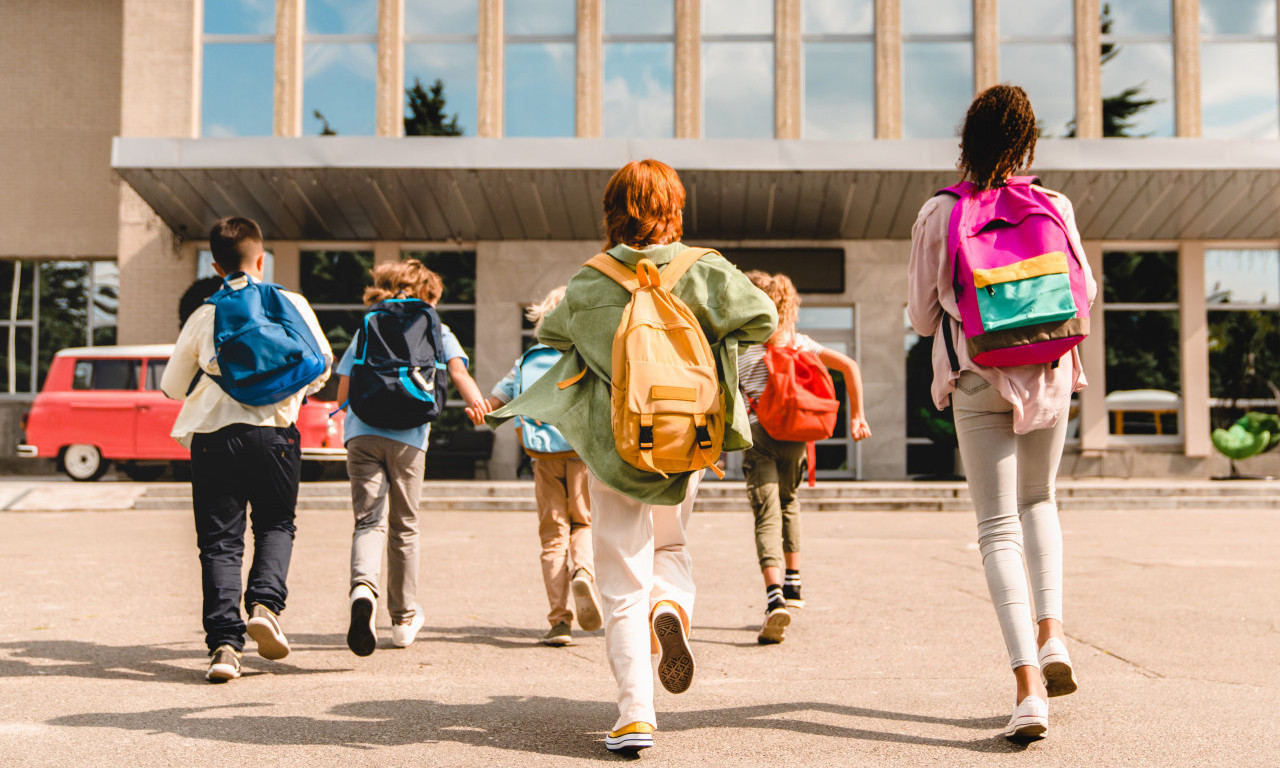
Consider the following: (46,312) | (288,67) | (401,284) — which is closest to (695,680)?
(401,284)

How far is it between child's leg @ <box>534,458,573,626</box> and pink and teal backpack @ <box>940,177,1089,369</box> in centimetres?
241

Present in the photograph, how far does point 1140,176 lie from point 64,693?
55.7 ft

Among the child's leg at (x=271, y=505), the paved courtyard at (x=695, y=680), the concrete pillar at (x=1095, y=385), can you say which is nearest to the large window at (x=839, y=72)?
the concrete pillar at (x=1095, y=385)

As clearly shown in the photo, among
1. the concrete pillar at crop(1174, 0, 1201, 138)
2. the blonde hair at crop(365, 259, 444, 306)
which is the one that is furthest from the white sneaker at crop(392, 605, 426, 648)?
the concrete pillar at crop(1174, 0, 1201, 138)

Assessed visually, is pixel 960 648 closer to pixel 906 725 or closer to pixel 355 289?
pixel 906 725

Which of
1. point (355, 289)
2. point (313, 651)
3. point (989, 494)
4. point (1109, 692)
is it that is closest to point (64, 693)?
point (313, 651)

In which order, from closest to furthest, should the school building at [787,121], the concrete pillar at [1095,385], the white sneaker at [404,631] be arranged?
1. the white sneaker at [404,631]
2. the school building at [787,121]
3. the concrete pillar at [1095,385]

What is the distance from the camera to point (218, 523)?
468cm

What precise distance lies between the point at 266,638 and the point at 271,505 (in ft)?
1.87

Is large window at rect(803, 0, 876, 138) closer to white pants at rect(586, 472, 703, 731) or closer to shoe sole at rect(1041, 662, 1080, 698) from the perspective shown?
white pants at rect(586, 472, 703, 731)

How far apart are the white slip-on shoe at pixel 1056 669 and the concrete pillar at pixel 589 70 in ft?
55.6

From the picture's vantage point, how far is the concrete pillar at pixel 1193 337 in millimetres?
20141

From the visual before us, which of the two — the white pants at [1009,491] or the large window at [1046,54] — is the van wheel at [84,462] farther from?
the white pants at [1009,491]

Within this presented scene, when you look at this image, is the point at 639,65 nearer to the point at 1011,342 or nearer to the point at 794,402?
the point at 794,402
